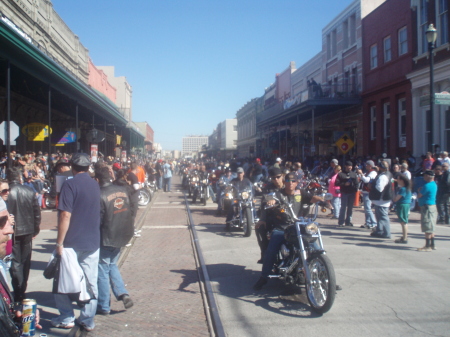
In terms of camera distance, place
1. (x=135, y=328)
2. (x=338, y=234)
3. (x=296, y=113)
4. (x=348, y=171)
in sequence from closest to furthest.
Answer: (x=135, y=328) < (x=338, y=234) < (x=348, y=171) < (x=296, y=113)

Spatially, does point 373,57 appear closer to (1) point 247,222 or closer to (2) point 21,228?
(1) point 247,222

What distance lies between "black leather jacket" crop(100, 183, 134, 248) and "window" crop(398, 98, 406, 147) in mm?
20572

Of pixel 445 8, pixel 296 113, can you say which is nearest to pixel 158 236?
pixel 445 8

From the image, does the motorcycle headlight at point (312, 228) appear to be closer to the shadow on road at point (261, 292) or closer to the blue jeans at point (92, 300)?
the shadow on road at point (261, 292)

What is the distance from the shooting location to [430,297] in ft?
20.5

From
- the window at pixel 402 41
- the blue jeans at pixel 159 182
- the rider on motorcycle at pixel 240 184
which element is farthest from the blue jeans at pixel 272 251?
the blue jeans at pixel 159 182

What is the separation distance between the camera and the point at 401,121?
24.2 meters

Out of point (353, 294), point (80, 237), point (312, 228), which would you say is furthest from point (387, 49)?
point (80, 237)

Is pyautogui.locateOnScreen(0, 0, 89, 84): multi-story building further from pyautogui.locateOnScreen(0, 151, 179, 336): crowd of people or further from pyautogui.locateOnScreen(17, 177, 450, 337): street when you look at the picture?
pyautogui.locateOnScreen(0, 151, 179, 336): crowd of people

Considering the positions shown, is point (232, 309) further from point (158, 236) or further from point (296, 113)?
point (296, 113)

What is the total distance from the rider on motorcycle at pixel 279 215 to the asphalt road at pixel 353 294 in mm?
436

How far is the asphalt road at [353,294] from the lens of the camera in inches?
205

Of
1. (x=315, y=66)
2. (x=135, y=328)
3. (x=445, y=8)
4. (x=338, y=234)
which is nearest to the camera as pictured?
(x=135, y=328)

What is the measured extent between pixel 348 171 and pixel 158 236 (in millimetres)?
5301
